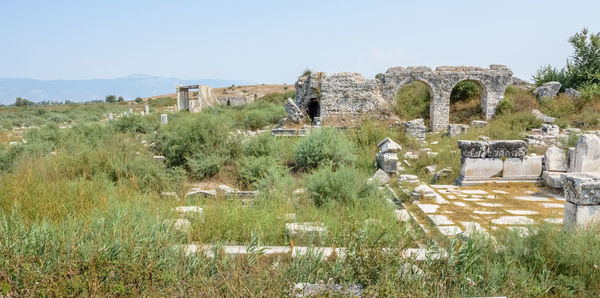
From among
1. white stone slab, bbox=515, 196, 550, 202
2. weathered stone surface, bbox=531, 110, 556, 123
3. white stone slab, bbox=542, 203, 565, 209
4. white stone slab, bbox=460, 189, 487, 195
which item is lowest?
white stone slab, bbox=542, 203, 565, 209

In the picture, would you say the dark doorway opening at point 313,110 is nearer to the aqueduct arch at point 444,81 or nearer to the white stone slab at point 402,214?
the aqueduct arch at point 444,81

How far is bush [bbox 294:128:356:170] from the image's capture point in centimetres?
793

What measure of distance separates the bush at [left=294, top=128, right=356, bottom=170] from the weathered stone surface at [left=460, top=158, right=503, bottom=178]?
2.32 m

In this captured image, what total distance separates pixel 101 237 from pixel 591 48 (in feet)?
82.1

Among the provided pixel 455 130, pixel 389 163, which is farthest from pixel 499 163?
pixel 455 130

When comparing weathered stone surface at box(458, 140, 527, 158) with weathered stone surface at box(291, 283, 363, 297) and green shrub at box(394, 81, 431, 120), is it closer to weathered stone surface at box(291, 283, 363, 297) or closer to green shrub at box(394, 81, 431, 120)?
weathered stone surface at box(291, 283, 363, 297)

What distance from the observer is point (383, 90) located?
56.2ft

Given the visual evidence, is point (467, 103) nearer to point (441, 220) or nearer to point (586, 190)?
point (441, 220)

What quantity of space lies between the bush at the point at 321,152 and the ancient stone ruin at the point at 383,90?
8.31m

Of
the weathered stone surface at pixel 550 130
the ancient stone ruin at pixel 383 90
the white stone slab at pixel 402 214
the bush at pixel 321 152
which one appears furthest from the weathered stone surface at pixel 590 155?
the ancient stone ruin at pixel 383 90

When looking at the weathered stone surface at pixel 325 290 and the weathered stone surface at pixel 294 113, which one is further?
the weathered stone surface at pixel 294 113

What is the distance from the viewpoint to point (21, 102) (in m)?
48.2

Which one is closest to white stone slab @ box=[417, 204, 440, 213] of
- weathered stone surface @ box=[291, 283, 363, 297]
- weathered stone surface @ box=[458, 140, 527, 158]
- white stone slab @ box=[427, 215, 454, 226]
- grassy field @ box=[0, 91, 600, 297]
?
white stone slab @ box=[427, 215, 454, 226]

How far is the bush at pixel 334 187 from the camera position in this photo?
5.21 m
